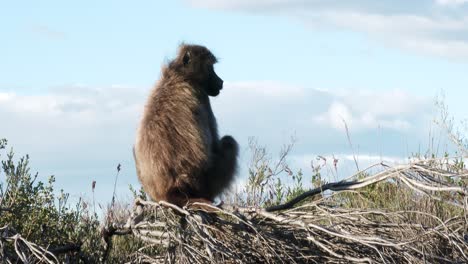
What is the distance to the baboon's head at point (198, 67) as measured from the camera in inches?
309

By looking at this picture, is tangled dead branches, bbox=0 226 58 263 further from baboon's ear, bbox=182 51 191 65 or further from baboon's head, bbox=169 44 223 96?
baboon's ear, bbox=182 51 191 65

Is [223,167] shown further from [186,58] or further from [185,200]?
[186,58]

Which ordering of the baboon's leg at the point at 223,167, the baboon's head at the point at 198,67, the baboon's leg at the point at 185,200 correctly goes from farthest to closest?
the baboon's head at the point at 198,67, the baboon's leg at the point at 223,167, the baboon's leg at the point at 185,200

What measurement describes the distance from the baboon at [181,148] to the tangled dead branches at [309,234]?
1.30 feet

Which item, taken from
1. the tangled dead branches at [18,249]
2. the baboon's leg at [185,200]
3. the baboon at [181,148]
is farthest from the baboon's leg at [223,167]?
the tangled dead branches at [18,249]

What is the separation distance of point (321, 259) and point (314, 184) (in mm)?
4282

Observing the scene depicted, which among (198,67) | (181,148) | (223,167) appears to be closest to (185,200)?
(181,148)

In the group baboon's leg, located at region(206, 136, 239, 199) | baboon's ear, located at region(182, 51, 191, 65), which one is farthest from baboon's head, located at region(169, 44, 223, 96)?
baboon's leg, located at region(206, 136, 239, 199)

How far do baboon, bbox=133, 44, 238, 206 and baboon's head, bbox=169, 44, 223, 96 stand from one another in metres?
0.08

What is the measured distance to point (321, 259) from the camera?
6.39 m

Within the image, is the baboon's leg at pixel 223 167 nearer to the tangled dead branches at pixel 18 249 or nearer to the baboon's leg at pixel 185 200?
the baboon's leg at pixel 185 200

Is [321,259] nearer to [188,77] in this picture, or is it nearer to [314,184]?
[188,77]

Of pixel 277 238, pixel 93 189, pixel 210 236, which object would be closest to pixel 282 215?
pixel 277 238

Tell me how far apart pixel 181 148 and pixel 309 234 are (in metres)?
1.48
